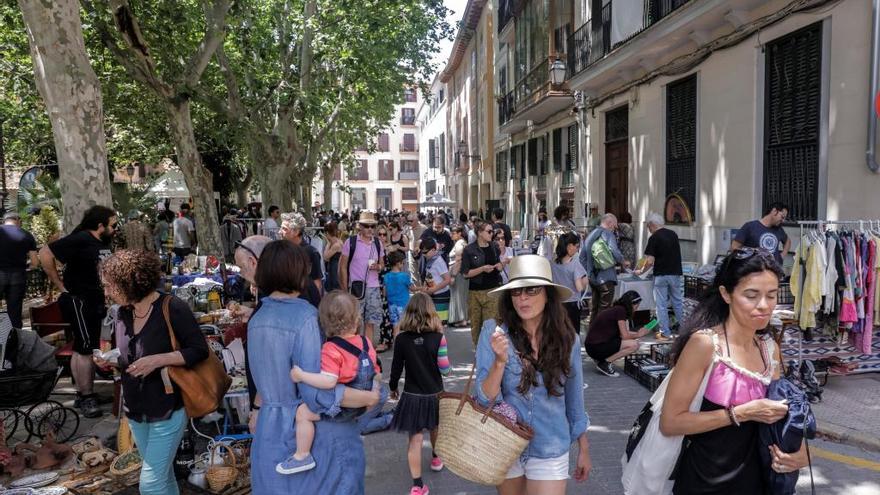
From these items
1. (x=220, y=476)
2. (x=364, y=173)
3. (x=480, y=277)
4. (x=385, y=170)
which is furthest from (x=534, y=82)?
(x=385, y=170)

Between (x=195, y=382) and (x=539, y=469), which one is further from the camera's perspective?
(x=195, y=382)

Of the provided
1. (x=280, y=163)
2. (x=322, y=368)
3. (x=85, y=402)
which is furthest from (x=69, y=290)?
(x=280, y=163)

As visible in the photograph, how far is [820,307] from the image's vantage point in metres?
6.47

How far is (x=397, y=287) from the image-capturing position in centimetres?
859

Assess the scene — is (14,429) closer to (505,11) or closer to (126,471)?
(126,471)

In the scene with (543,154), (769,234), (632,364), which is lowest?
(632,364)

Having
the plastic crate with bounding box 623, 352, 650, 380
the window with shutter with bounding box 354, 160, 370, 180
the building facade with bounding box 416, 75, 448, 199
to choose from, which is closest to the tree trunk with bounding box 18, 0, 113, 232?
the plastic crate with bounding box 623, 352, 650, 380

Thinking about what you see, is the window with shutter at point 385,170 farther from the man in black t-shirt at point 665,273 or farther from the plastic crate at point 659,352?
the plastic crate at point 659,352

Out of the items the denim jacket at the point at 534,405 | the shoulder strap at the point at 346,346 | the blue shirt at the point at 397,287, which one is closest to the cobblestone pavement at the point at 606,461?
the denim jacket at the point at 534,405

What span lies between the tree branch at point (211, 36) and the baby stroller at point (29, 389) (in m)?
7.02

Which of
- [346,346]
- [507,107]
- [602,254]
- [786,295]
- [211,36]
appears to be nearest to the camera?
[346,346]

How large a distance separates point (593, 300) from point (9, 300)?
27.1 feet

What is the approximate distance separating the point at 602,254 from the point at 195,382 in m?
6.66

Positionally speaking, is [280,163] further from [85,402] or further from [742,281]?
[742,281]
